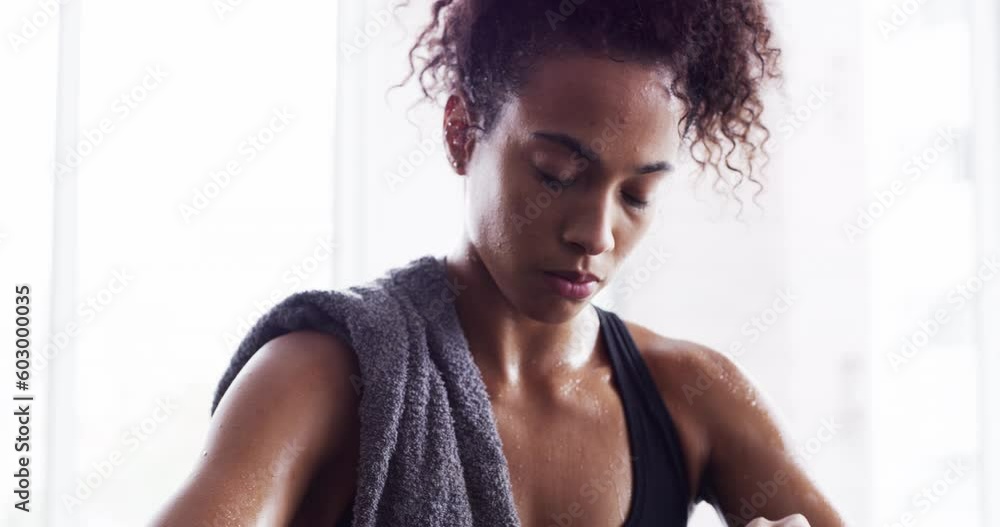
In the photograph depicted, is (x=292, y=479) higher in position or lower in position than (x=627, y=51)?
lower

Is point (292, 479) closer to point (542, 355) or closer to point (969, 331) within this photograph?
point (542, 355)

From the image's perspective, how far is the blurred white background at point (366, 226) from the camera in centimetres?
128

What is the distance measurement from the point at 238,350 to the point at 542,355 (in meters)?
0.25

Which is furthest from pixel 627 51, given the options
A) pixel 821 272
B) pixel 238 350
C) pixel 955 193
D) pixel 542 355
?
pixel 955 193

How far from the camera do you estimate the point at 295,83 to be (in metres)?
1.56
